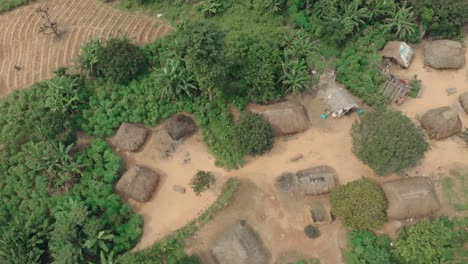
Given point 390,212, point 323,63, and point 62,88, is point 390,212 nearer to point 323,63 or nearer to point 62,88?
point 323,63

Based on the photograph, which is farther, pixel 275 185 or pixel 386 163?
pixel 275 185

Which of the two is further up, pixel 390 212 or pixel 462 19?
pixel 462 19

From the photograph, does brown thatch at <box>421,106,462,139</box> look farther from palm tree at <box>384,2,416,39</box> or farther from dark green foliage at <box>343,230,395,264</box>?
dark green foliage at <box>343,230,395,264</box>

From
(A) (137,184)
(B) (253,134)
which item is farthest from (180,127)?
(B) (253,134)

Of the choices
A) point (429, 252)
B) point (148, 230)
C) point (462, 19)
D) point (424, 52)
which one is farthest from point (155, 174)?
point (462, 19)

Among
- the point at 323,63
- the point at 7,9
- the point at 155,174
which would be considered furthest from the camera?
the point at 7,9

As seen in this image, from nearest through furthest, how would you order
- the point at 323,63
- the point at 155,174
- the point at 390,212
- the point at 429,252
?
the point at 429,252
the point at 390,212
the point at 155,174
the point at 323,63
